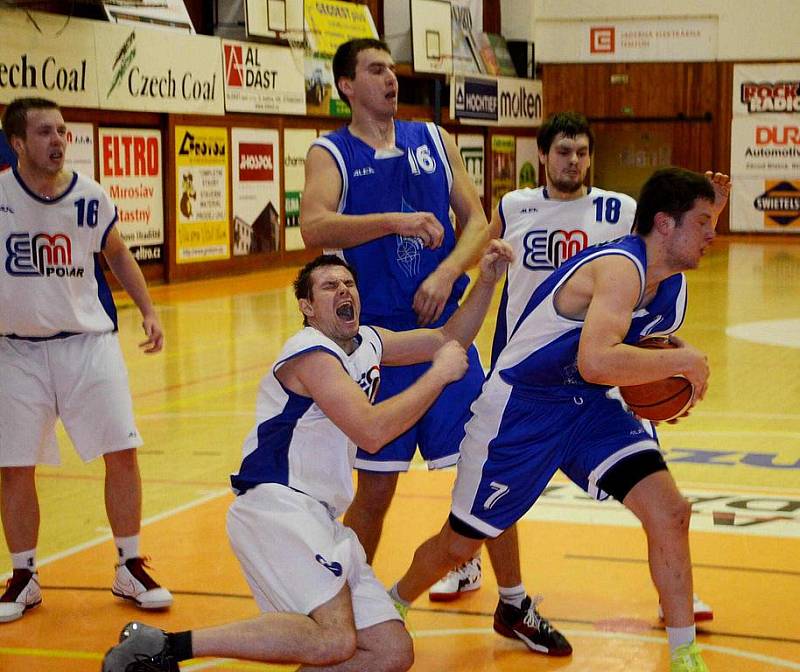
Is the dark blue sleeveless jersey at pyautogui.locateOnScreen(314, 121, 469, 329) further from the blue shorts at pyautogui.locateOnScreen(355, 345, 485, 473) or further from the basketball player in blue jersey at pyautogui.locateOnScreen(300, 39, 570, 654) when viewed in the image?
the blue shorts at pyautogui.locateOnScreen(355, 345, 485, 473)

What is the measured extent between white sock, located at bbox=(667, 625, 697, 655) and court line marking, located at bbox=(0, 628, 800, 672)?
0.47 m

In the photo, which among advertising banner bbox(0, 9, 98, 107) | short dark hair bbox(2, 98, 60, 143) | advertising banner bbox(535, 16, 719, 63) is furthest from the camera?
advertising banner bbox(535, 16, 719, 63)

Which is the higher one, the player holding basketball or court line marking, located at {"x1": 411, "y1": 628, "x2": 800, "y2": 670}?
the player holding basketball

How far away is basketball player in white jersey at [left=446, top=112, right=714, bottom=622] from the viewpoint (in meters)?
5.73

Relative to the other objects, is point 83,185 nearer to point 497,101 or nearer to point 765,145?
point 497,101

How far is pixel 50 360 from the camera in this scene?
5.16m

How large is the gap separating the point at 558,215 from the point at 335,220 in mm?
1490

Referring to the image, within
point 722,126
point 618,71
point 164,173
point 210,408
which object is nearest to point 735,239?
point 722,126

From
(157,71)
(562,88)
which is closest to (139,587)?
(157,71)

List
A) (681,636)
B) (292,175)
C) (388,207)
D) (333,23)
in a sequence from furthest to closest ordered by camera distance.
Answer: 1. (333,23)
2. (292,175)
3. (388,207)
4. (681,636)

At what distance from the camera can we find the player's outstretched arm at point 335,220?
14.8 ft

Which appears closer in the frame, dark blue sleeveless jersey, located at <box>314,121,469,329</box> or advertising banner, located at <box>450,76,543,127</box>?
dark blue sleeveless jersey, located at <box>314,121,469,329</box>

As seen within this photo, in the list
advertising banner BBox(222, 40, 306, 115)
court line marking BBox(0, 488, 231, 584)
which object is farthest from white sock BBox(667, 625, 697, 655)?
advertising banner BBox(222, 40, 306, 115)

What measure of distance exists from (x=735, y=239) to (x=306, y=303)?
81.1ft
